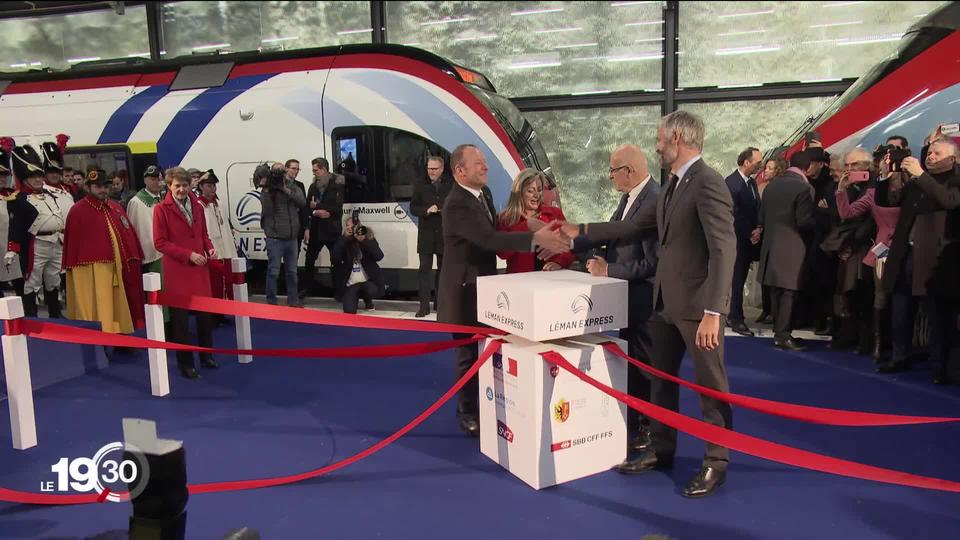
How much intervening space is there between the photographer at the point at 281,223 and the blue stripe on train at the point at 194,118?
4.15 ft

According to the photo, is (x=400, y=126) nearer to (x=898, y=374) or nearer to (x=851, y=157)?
(x=851, y=157)

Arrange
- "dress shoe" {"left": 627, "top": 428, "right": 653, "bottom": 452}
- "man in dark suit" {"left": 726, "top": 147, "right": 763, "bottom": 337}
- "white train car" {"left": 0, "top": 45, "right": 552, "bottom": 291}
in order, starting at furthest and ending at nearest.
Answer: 1. "white train car" {"left": 0, "top": 45, "right": 552, "bottom": 291}
2. "man in dark suit" {"left": 726, "top": 147, "right": 763, "bottom": 337}
3. "dress shoe" {"left": 627, "top": 428, "right": 653, "bottom": 452}

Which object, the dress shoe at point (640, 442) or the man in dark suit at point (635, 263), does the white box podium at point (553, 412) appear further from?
the man in dark suit at point (635, 263)

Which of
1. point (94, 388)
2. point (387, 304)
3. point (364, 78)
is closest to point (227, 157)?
point (364, 78)

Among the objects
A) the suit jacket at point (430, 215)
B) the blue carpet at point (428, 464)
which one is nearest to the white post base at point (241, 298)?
the blue carpet at point (428, 464)

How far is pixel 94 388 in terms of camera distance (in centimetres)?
497

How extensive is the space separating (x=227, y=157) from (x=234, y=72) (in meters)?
1.08

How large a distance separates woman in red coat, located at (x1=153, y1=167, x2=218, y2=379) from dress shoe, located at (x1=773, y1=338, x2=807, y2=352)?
4.85 metres

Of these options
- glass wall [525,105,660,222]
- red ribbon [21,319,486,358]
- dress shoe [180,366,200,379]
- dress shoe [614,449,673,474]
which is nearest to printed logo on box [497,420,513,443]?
red ribbon [21,319,486,358]

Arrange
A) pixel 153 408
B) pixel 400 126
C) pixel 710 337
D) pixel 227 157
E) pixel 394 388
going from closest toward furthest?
pixel 710 337 < pixel 153 408 < pixel 394 388 < pixel 400 126 < pixel 227 157

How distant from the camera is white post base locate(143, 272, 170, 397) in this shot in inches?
185

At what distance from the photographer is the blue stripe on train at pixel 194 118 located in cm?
784

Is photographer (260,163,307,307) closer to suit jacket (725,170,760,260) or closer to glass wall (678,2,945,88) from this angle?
suit jacket (725,170,760,260)

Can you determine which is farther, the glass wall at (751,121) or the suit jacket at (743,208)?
the glass wall at (751,121)
